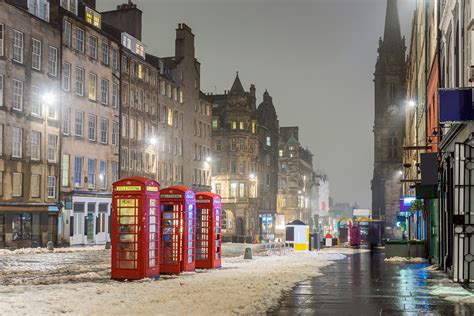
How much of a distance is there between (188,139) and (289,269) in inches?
2184

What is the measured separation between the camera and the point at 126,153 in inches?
2485

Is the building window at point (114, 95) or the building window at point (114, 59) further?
the building window at point (114, 95)

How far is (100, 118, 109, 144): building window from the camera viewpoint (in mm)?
58969

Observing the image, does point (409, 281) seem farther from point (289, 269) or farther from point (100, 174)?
point (100, 174)

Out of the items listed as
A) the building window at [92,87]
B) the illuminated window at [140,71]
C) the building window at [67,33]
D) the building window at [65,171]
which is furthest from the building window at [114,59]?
the building window at [65,171]

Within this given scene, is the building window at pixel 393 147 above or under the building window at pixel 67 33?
under

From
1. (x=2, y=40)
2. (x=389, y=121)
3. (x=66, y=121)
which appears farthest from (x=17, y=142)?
(x=389, y=121)

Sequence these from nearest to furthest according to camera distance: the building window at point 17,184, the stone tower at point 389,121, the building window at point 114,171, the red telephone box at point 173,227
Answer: the red telephone box at point 173,227, the building window at point 17,184, the building window at point 114,171, the stone tower at point 389,121

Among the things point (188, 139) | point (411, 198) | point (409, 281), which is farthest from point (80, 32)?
point (409, 281)

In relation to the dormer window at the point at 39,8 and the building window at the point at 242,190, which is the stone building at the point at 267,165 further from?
the dormer window at the point at 39,8

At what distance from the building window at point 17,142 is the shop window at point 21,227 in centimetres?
426

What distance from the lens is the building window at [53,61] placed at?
167 feet

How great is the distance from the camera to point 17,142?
155 feet

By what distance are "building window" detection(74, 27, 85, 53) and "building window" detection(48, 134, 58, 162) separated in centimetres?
805
